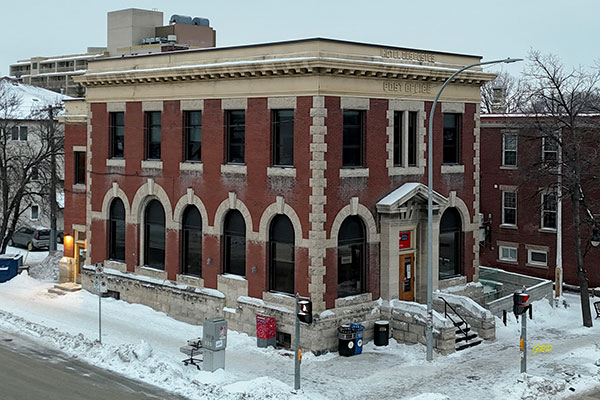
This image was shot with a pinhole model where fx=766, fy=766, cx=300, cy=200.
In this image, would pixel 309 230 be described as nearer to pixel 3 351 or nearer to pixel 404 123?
pixel 404 123

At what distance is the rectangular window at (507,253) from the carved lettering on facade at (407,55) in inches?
583

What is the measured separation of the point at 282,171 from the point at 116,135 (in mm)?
10582

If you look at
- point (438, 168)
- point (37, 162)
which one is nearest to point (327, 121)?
point (438, 168)

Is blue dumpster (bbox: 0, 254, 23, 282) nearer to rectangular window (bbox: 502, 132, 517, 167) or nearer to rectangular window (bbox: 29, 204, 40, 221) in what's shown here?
rectangular window (bbox: 29, 204, 40, 221)

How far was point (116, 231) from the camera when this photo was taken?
34031 millimetres

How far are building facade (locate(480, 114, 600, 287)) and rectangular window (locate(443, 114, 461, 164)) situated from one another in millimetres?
7397

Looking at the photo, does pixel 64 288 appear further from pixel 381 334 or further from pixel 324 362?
pixel 381 334

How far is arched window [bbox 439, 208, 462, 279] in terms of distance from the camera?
3067 cm

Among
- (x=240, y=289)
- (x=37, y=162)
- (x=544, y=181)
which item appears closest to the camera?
(x=240, y=289)

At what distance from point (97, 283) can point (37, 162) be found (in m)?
17.9

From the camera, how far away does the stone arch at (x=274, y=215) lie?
85.8 ft

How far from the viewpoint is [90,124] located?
1367 inches

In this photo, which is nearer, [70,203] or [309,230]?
[309,230]

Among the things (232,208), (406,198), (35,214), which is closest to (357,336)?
(406,198)
